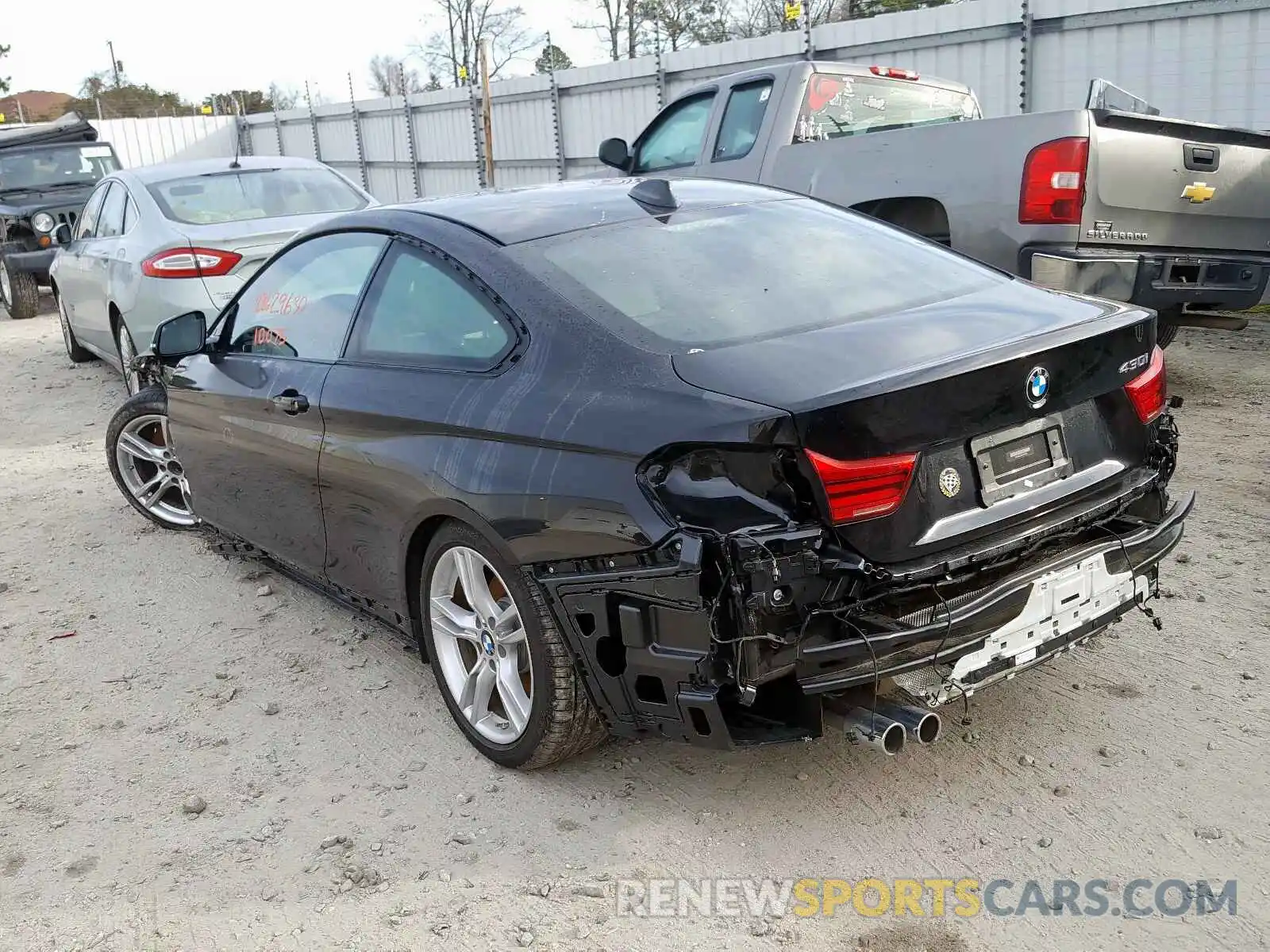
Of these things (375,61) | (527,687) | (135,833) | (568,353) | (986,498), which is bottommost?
(135,833)

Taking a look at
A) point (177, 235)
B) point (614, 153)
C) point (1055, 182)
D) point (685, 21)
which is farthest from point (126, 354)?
point (685, 21)

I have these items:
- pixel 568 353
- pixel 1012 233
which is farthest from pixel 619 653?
pixel 1012 233

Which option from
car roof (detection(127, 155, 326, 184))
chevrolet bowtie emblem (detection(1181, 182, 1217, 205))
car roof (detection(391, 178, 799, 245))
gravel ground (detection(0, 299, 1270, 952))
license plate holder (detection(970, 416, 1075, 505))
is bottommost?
gravel ground (detection(0, 299, 1270, 952))

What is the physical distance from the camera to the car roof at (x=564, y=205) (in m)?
3.54

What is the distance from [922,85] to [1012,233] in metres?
2.74

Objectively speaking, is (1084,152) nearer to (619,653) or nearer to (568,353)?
(568,353)

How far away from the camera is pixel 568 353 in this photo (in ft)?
9.91

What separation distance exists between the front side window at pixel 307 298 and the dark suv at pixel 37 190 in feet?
35.6

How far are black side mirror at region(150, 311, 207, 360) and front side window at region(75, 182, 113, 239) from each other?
16.6 feet

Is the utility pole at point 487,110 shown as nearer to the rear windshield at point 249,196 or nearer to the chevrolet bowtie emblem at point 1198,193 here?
the rear windshield at point 249,196

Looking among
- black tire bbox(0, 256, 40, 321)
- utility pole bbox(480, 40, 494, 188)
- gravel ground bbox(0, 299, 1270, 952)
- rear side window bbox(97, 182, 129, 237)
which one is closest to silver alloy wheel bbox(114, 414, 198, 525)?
gravel ground bbox(0, 299, 1270, 952)

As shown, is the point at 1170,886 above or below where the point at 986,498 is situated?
below

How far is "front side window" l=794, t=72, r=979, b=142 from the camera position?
776 centimetres

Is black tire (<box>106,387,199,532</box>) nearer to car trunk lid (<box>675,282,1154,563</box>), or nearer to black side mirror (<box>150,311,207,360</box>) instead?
black side mirror (<box>150,311,207,360</box>)
